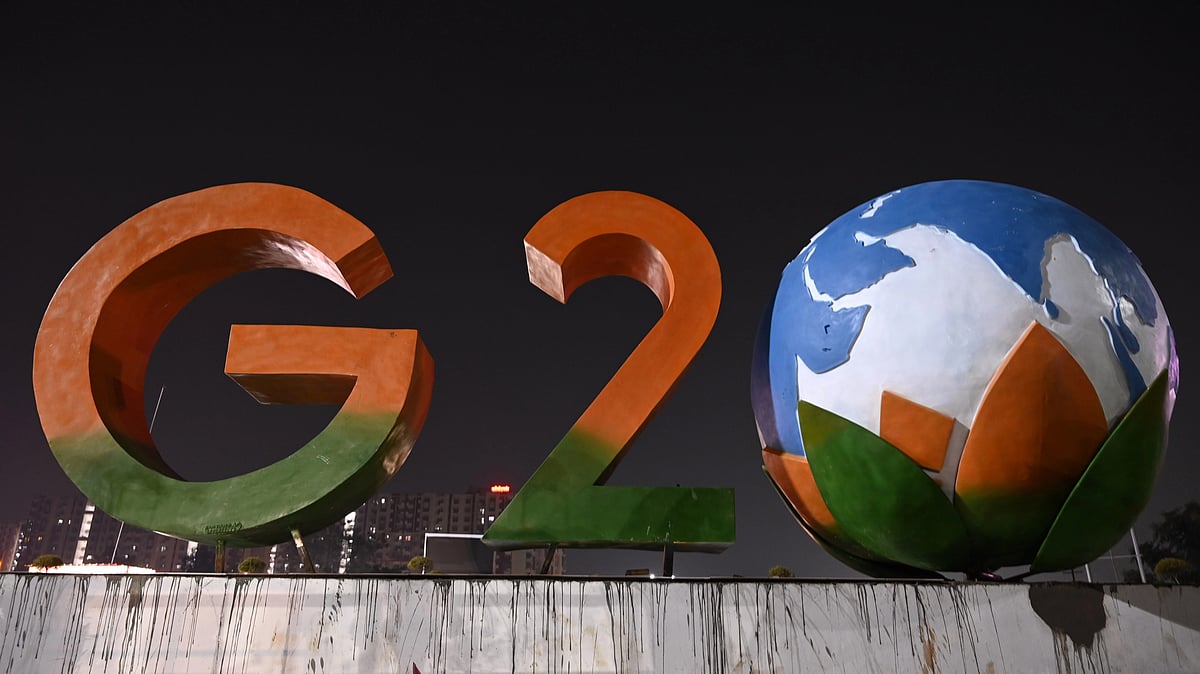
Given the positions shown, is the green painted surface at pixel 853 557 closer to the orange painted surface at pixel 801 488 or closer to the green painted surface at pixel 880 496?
the orange painted surface at pixel 801 488

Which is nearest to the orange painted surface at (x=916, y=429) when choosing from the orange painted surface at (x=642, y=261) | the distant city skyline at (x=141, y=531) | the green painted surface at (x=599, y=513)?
the green painted surface at (x=599, y=513)

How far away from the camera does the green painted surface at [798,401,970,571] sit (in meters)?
5.22

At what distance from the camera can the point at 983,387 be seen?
5141 millimetres

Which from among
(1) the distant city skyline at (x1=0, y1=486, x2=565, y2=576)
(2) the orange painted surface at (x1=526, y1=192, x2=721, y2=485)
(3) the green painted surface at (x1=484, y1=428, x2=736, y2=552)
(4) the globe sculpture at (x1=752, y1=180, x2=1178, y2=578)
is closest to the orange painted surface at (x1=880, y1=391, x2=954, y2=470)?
(4) the globe sculpture at (x1=752, y1=180, x2=1178, y2=578)

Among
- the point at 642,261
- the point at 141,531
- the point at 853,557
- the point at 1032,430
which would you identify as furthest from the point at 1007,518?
the point at 141,531

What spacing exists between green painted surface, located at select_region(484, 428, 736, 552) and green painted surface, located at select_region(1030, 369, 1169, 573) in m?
2.33

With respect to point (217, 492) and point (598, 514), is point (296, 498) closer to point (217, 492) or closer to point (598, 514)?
point (217, 492)

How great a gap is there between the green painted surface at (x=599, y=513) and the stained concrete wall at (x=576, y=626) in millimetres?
961

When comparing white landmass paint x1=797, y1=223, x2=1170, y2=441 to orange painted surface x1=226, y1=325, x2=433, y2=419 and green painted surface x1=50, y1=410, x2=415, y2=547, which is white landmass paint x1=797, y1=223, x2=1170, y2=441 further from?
green painted surface x1=50, y1=410, x2=415, y2=547

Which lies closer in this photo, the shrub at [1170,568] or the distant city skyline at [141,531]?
the shrub at [1170,568]

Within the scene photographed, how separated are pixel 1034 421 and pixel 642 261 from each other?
3728 millimetres

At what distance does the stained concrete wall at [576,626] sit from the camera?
5.09 metres

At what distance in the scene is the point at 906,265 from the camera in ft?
18.1

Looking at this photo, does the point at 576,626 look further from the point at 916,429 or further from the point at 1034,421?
the point at 1034,421
